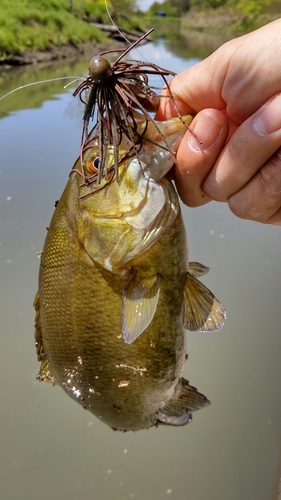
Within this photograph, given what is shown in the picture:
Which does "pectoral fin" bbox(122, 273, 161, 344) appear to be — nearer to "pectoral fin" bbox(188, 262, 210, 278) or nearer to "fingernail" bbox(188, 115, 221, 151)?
"pectoral fin" bbox(188, 262, 210, 278)

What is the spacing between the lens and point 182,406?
1.98 meters

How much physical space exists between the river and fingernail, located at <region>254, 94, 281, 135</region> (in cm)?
180

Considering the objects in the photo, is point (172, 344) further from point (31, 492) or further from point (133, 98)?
point (31, 492)

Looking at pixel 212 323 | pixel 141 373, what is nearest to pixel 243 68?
pixel 212 323

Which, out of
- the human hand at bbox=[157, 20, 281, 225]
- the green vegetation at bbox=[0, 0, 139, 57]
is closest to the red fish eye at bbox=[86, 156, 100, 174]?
the human hand at bbox=[157, 20, 281, 225]

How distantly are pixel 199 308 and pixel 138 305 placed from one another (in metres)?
0.32

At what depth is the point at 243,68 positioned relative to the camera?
140cm

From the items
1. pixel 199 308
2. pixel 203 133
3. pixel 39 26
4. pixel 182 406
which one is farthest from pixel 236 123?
pixel 39 26

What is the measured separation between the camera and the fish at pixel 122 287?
1421 millimetres

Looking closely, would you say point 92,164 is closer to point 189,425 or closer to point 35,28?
point 189,425

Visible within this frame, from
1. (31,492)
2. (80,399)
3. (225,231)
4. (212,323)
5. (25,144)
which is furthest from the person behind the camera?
(25,144)

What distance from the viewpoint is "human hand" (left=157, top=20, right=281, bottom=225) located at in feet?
4.50

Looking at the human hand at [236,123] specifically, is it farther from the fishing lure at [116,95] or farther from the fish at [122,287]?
the fishing lure at [116,95]

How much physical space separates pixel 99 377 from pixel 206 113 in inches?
46.5
